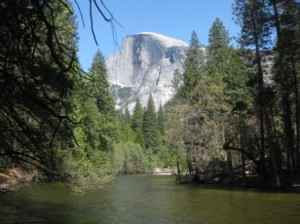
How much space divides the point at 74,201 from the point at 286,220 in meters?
10.6

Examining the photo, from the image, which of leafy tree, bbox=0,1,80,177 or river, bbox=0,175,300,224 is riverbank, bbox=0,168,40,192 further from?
leafy tree, bbox=0,1,80,177

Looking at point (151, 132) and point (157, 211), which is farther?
point (151, 132)

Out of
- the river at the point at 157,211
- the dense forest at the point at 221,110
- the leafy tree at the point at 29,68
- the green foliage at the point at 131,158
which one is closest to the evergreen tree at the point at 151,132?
the green foliage at the point at 131,158

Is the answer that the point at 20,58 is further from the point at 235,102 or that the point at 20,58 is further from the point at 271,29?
the point at 235,102

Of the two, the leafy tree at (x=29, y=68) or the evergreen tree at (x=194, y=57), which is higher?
the evergreen tree at (x=194, y=57)

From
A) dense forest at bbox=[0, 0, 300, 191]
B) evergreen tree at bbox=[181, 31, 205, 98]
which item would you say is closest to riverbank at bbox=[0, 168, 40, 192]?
dense forest at bbox=[0, 0, 300, 191]

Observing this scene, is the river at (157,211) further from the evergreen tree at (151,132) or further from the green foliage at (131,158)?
the evergreen tree at (151,132)

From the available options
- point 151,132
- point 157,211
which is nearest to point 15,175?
point 157,211

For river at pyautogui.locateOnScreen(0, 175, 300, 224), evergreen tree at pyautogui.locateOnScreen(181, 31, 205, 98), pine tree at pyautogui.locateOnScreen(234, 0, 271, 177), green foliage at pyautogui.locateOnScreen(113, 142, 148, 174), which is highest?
evergreen tree at pyautogui.locateOnScreen(181, 31, 205, 98)

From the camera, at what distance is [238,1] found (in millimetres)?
28969

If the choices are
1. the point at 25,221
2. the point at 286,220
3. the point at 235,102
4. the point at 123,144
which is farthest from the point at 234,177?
the point at 123,144

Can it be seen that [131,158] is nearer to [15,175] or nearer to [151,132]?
[151,132]

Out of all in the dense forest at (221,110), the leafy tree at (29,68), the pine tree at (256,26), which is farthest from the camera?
the pine tree at (256,26)

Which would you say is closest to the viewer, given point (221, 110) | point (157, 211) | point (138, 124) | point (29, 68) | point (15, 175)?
point (29, 68)
